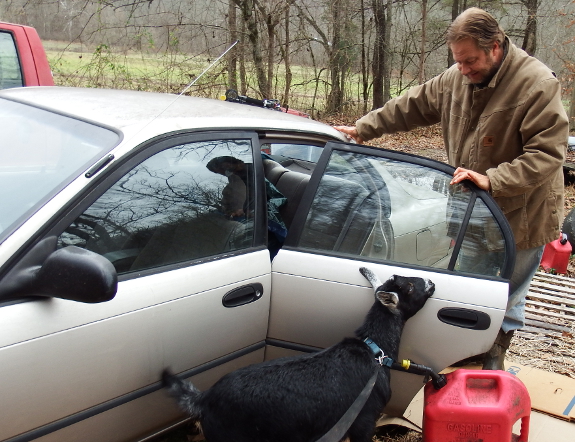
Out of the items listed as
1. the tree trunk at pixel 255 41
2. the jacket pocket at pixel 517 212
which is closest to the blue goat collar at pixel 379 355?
the jacket pocket at pixel 517 212

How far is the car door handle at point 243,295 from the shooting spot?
2.36 m

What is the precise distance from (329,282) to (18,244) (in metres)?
1.31

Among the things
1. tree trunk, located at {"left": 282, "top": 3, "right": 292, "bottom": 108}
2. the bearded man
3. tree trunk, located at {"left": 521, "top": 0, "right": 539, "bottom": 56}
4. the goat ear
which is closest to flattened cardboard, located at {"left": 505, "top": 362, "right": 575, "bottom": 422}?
the bearded man

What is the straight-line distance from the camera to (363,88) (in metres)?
16.9

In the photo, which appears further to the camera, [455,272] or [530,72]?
[530,72]

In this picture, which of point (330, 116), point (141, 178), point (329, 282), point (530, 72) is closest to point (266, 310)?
point (329, 282)

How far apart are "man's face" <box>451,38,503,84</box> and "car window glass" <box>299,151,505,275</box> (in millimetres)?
579

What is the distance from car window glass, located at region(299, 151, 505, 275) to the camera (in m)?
2.60

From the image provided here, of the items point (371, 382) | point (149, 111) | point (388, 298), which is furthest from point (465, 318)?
point (149, 111)

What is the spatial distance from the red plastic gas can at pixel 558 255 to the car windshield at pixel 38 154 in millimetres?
4786

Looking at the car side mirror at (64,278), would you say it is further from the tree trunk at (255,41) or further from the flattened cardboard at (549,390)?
the tree trunk at (255,41)

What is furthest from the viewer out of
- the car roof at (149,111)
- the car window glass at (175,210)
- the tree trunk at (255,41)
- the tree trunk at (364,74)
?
the tree trunk at (364,74)

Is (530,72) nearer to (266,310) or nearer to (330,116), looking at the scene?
(266,310)

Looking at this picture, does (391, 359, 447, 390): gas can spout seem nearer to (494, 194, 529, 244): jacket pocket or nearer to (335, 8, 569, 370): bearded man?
(335, 8, 569, 370): bearded man
